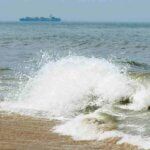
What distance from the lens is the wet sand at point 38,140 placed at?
7883mm

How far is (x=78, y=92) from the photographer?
12500mm

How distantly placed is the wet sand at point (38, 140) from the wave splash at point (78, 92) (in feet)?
2.72

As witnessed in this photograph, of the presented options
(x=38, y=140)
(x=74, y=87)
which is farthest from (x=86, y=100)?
(x=38, y=140)

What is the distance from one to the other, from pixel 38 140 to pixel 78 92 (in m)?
4.22

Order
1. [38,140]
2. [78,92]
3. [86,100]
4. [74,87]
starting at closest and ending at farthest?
[38,140] → [86,100] → [78,92] → [74,87]

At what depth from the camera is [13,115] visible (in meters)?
10.6

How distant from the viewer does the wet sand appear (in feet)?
25.9

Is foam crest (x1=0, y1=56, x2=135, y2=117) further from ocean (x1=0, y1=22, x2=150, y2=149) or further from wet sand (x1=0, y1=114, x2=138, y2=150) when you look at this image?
wet sand (x1=0, y1=114, x2=138, y2=150)

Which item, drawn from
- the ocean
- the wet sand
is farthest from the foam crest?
the wet sand

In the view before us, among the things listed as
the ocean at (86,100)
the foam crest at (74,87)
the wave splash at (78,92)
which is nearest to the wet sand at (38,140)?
the ocean at (86,100)

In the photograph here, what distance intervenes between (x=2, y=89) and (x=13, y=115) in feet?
14.1

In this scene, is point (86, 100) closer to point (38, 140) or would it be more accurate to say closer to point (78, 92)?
point (78, 92)

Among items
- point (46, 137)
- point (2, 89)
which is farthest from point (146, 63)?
point (46, 137)

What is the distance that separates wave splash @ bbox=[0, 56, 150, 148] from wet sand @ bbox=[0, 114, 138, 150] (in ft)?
2.72
